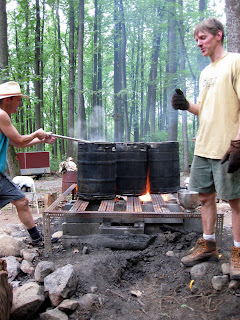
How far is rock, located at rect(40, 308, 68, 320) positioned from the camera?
2.48 m

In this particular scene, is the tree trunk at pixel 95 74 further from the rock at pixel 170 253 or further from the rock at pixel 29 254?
the rock at pixel 170 253

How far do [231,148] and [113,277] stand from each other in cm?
191

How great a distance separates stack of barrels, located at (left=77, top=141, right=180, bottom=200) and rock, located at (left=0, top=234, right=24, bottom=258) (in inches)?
49.8

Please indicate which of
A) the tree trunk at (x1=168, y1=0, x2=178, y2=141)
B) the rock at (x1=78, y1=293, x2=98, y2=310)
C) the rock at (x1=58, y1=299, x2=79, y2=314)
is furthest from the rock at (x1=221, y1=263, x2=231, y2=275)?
the tree trunk at (x1=168, y1=0, x2=178, y2=141)

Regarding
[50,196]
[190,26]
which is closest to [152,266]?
[50,196]

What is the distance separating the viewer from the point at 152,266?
3.47 metres

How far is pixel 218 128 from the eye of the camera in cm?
282

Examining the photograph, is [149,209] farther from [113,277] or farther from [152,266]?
[113,277]

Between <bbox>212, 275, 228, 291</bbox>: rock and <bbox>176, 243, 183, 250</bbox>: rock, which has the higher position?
<bbox>212, 275, 228, 291</bbox>: rock

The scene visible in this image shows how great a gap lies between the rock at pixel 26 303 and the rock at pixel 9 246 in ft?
3.99

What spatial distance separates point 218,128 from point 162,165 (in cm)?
229

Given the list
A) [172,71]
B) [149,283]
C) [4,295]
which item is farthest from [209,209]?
[172,71]

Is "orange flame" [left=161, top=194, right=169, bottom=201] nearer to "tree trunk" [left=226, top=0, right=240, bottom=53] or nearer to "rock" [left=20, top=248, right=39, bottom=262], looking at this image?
"rock" [left=20, top=248, right=39, bottom=262]

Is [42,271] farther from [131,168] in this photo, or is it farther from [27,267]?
[131,168]
